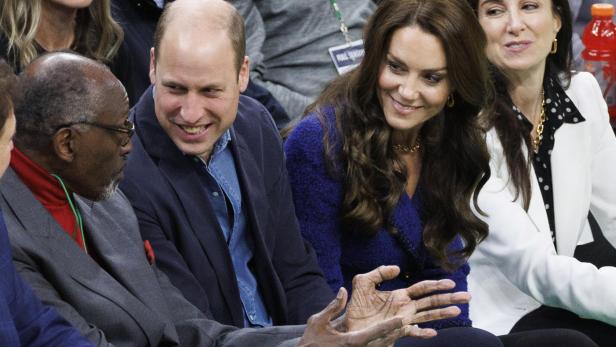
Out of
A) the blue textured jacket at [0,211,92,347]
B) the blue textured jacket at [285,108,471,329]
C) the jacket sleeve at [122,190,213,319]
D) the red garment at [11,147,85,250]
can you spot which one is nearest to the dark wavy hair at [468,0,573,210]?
the blue textured jacket at [285,108,471,329]

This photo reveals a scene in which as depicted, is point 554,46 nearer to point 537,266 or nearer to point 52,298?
point 537,266

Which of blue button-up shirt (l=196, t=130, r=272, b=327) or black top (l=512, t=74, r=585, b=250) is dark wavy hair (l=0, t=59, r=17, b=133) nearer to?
blue button-up shirt (l=196, t=130, r=272, b=327)

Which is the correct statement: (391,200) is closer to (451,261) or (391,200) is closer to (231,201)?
(451,261)

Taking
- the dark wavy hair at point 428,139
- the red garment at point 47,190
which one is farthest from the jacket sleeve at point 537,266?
the red garment at point 47,190

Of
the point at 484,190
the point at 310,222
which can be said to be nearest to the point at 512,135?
the point at 484,190

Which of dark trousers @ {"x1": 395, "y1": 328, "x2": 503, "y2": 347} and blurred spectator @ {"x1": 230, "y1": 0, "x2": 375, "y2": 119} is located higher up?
blurred spectator @ {"x1": 230, "y1": 0, "x2": 375, "y2": 119}

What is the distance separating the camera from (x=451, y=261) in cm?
292

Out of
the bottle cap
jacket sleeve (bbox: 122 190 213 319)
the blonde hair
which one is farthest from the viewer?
the bottle cap

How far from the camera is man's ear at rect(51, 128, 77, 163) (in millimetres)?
2139

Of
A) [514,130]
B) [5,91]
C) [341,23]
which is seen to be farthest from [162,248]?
[341,23]

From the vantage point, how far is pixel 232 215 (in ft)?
8.61

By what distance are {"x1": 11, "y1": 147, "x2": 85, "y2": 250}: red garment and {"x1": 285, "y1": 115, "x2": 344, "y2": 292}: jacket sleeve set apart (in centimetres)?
72

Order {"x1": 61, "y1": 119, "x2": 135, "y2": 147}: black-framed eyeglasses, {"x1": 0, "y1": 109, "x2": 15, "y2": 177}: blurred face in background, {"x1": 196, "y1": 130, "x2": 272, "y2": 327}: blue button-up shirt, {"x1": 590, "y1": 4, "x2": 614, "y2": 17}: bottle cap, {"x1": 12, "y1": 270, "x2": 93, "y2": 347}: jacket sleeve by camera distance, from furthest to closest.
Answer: {"x1": 590, "y1": 4, "x2": 614, "y2": 17}: bottle cap < {"x1": 196, "y1": 130, "x2": 272, "y2": 327}: blue button-up shirt < {"x1": 61, "y1": 119, "x2": 135, "y2": 147}: black-framed eyeglasses < {"x1": 12, "y1": 270, "x2": 93, "y2": 347}: jacket sleeve < {"x1": 0, "y1": 109, "x2": 15, "y2": 177}: blurred face in background

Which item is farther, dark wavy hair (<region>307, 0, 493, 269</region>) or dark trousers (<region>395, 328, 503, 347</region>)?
dark wavy hair (<region>307, 0, 493, 269</region>)
